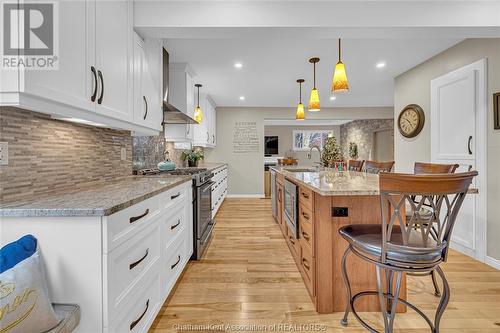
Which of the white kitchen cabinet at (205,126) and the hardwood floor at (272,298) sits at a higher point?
the white kitchen cabinet at (205,126)

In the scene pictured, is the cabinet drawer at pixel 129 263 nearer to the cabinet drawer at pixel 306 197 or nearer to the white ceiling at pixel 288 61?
the cabinet drawer at pixel 306 197

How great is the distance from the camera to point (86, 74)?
1.35 meters

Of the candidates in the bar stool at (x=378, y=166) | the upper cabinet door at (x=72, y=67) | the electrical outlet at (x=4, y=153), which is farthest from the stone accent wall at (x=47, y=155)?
the bar stool at (x=378, y=166)

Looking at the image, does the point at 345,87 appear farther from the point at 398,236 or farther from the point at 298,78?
the point at 298,78

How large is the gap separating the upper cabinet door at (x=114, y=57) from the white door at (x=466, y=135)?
3.48m

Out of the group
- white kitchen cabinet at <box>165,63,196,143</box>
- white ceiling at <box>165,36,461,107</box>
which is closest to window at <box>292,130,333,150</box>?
white ceiling at <box>165,36,461,107</box>

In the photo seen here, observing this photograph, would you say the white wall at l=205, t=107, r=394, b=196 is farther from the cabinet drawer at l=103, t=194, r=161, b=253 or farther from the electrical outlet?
the electrical outlet

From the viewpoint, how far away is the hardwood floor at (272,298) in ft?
5.42

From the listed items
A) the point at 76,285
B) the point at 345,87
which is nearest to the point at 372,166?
the point at 345,87

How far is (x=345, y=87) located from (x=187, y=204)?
6.24 ft

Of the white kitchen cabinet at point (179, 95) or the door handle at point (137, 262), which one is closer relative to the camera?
the door handle at point (137, 262)

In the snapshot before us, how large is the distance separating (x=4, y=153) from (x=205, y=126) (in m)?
4.13

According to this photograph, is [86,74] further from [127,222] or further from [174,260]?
[174,260]

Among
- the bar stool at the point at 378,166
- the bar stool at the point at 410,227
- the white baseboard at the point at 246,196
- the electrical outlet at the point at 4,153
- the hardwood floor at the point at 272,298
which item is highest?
the electrical outlet at the point at 4,153
